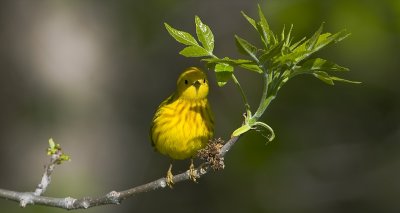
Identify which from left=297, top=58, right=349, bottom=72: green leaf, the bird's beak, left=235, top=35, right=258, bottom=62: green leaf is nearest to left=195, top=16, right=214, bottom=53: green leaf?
left=235, top=35, right=258, bottom=62: green leaf

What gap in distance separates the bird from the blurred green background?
3013 mm

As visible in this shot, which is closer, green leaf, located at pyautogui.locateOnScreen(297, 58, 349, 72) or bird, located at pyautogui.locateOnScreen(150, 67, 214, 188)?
green leaf, located at pyautogui.locateOnScreen(297, 58, 349, 72)

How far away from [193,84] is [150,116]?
4573 millimetres

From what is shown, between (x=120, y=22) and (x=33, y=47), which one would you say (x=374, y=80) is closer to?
(x=120, y=22)

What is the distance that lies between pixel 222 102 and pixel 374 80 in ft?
5.66

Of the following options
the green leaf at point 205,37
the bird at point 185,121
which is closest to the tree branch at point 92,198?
the green leaf at point 205,37

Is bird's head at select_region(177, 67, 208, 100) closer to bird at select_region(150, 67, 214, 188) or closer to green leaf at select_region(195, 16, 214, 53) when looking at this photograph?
bird at select_region(150, 67, 214, 188)

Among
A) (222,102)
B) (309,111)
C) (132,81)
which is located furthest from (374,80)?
(132,81)

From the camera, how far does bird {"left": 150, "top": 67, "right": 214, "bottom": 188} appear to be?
3.95m

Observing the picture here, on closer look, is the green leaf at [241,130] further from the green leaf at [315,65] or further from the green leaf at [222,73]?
the green leaf at [315,65]

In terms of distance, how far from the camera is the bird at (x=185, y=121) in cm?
395

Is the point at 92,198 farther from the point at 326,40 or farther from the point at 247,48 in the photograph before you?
the point at 326,40

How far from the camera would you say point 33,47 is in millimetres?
8508

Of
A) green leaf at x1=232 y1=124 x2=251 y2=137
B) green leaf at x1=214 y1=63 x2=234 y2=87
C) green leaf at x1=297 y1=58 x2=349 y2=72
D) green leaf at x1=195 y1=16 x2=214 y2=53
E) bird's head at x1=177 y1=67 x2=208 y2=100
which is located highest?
green leaf at x1=195 y1=16 x2=214 y2=53
